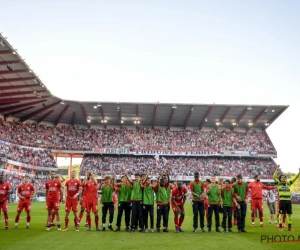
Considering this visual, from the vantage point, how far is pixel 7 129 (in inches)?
2181

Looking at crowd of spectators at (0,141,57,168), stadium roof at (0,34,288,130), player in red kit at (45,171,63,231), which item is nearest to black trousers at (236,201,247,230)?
player in red kit at (45,171,63,231)

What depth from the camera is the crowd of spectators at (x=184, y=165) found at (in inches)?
2313

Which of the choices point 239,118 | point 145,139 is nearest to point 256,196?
point 239,118

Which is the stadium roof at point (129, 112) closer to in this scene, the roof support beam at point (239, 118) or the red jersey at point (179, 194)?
the roof support beam at point (239, 118)

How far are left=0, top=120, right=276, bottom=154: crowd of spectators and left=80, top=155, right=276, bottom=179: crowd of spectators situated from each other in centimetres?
182

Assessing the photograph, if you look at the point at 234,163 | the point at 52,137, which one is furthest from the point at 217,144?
the point at 52,137

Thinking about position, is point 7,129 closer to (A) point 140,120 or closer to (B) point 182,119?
(A) point 140,120

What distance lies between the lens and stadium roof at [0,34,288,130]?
52.0m

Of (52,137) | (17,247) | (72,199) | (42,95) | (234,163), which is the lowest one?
(17,247)

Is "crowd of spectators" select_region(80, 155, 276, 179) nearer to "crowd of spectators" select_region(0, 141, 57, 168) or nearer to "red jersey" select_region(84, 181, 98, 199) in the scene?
"crowd of spectators" select_region(0, 141, 57, 168)

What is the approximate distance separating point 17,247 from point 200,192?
715 centimetres

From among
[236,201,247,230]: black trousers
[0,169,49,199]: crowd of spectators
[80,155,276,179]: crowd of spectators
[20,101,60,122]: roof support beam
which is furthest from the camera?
[80,155,276,179]: crowd of spectators

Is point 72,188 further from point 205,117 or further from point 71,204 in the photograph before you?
point 205,117

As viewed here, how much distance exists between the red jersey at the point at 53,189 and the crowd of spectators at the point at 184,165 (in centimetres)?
4362
